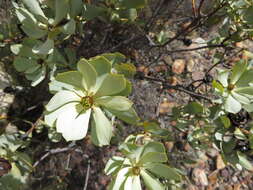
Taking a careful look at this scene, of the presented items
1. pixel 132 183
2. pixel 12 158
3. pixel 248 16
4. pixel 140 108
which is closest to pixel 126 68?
pixel 132 183

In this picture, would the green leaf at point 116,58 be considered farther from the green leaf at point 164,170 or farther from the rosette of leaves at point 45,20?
the green leaf at point 164,170

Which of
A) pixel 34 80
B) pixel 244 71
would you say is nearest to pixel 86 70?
pixel 34 80

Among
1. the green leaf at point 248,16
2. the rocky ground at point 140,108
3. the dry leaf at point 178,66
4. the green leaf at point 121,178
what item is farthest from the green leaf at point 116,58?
the dry leaf at point 178,66

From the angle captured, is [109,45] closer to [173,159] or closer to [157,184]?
[173,159]

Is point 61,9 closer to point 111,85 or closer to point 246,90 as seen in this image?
point 111,85

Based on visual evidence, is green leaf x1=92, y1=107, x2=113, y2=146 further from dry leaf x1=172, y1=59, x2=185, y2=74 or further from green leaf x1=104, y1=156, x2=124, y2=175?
dry leaf x1=172, y1=59, x2=185, y2=74

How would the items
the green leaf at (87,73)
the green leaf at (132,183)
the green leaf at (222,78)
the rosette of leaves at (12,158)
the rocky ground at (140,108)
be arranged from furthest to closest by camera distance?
the rocky ground at (140,108)
the rosette of leaves at (12,158)
the green leaf at (222,78)
the green leaf at (132,183)
the green leaf at (87,73)
